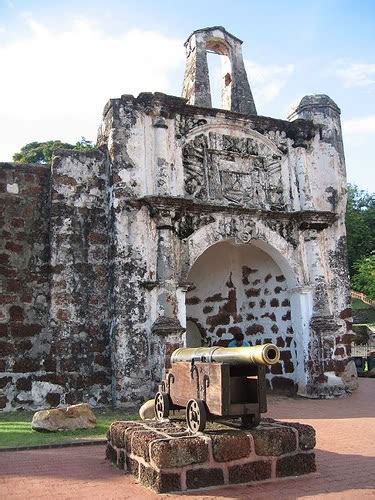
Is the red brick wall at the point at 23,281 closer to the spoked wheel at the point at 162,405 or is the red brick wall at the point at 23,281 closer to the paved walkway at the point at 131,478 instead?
the paved walkway at the point at 131,478

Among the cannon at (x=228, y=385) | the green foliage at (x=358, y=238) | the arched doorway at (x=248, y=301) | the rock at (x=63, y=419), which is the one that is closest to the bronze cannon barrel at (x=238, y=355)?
the cannon at (x=228, y=385)

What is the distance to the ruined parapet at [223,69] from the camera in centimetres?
1115

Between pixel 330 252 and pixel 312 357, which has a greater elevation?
pixel 330 252

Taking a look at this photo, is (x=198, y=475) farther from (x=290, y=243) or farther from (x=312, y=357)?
(x=290, y=243)

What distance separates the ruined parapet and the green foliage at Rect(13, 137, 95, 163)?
50.6 feet

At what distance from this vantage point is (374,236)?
33.6 meters

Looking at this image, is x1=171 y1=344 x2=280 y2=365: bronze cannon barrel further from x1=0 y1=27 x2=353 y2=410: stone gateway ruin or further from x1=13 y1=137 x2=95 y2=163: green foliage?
x1=13 y1=137 x2=95 y2=163: green foliage

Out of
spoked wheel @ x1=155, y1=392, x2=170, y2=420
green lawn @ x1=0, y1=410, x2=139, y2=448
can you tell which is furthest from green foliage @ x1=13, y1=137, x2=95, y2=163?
spoked wheel @ x1=155, y1=392, x2=170, y2=420

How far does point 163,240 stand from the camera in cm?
907

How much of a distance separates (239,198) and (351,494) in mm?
6881

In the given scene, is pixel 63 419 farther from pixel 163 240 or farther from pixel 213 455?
pixel 163 240

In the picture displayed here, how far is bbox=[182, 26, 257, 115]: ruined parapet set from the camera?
11148 mm

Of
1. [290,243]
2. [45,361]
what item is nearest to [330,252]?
[290,243]

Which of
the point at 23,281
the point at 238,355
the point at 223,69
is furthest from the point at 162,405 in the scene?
the point at 223,69
